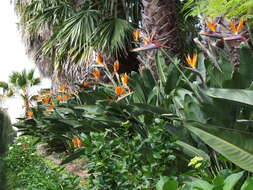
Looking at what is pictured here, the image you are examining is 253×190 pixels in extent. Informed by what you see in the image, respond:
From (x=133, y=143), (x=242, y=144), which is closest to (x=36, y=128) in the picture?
(x=133, y=143)

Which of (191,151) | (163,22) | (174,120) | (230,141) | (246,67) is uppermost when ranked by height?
(163,22)

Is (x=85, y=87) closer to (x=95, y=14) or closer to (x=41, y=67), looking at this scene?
(x=95, y=14)

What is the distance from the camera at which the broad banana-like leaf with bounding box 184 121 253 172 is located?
1780 mm

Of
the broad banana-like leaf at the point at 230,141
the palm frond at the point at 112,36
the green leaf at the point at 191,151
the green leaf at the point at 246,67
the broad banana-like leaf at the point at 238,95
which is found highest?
the palm frond at the point at 112,36

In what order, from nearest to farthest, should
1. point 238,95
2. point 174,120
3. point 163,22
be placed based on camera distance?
point 238,95 → point 174,120 → point 163,22

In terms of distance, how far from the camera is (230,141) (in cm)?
179

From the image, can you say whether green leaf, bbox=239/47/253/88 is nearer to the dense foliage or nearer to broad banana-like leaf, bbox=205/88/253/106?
the dense foliage

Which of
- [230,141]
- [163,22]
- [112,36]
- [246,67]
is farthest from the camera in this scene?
[112,36]

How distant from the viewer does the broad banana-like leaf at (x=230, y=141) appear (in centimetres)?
178

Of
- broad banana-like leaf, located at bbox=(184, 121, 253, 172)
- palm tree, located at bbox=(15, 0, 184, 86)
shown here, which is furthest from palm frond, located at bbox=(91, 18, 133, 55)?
broad banana-like leaf, located at bbox=(184, 121, 253, 172)

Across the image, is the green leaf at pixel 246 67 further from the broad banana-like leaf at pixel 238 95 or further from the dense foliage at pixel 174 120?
the broad banana-like leaf at pixel 238 95

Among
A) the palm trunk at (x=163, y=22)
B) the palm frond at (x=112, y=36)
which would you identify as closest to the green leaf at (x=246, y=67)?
the palm trunk at (x=163, y=22)

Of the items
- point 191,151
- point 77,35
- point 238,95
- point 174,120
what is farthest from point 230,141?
point 77,35

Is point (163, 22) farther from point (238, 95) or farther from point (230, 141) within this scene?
point (230, 141)
